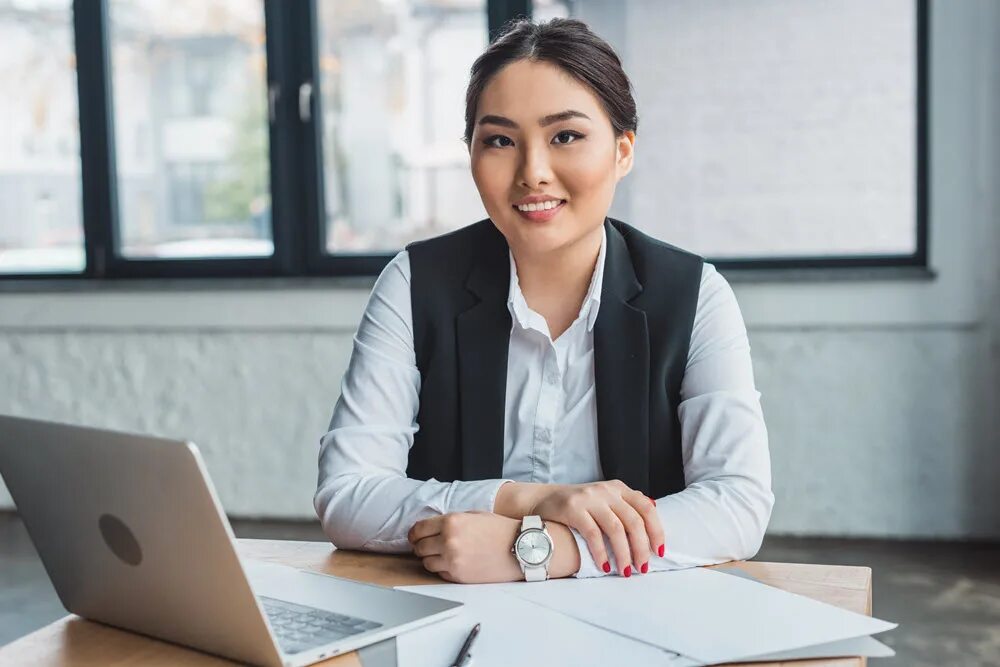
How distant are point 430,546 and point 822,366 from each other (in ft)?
8.96

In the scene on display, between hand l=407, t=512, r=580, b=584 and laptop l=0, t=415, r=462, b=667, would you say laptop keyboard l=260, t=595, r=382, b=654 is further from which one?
hand l=407, t=512, r=580, b=584

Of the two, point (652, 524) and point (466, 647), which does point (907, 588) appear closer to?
point (652, 524)

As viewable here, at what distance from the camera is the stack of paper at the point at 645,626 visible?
3.06 feet

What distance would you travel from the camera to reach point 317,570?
4.05 ft

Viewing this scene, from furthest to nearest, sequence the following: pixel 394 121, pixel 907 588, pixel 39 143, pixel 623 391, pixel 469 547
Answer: pixel 39 143, pixel 394 121, pixel 907 588, pixel 623 391, pixel 469 547

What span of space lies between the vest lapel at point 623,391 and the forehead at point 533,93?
287 mm

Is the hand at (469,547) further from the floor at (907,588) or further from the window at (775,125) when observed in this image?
the window at (775,125)

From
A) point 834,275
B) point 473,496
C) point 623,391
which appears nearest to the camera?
point 473,496

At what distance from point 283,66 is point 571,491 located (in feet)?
10.3

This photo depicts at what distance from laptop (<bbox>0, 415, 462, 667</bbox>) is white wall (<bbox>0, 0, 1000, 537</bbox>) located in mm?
2865

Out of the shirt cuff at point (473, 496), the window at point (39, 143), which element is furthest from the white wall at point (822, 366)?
the shirt cuff at point (473, 496)

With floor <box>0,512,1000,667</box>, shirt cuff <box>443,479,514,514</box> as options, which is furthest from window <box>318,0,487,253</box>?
shirt cuff <box>443,479,514,514</box>

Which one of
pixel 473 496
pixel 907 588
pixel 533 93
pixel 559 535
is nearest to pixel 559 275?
pixel 533 93

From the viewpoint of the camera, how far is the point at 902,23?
11.9 feet
